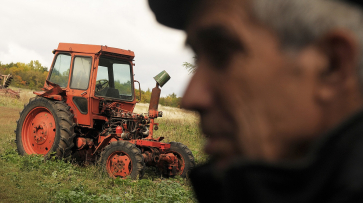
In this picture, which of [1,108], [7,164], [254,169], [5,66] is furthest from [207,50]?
[5,66]

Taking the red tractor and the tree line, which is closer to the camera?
the red tractor

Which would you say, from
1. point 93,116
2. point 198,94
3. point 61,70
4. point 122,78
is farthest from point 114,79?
point 198,94

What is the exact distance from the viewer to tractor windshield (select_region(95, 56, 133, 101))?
28.7 ft

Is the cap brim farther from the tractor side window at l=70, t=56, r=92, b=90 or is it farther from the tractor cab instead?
the tractor side window at l=70, t=56, r=92, b=90

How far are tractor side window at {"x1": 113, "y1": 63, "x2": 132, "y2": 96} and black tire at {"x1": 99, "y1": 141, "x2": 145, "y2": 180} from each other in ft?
6.77

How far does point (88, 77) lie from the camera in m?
8.51

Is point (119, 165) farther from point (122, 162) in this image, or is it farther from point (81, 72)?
point (81, 72)

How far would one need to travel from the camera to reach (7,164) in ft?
26.2

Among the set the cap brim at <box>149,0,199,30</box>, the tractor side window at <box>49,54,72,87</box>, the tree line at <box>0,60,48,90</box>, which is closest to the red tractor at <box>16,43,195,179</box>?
the tractor side window at <box>49,54,72,87</box>

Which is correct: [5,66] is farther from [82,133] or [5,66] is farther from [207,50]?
[207,50]

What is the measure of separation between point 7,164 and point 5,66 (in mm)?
56269

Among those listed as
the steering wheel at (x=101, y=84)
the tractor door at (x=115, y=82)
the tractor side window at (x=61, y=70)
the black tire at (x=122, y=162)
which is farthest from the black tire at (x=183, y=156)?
the tractor side window at (x=61, y=70)

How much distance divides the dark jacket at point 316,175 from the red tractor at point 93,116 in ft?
23.3

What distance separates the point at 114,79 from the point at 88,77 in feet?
2.53
